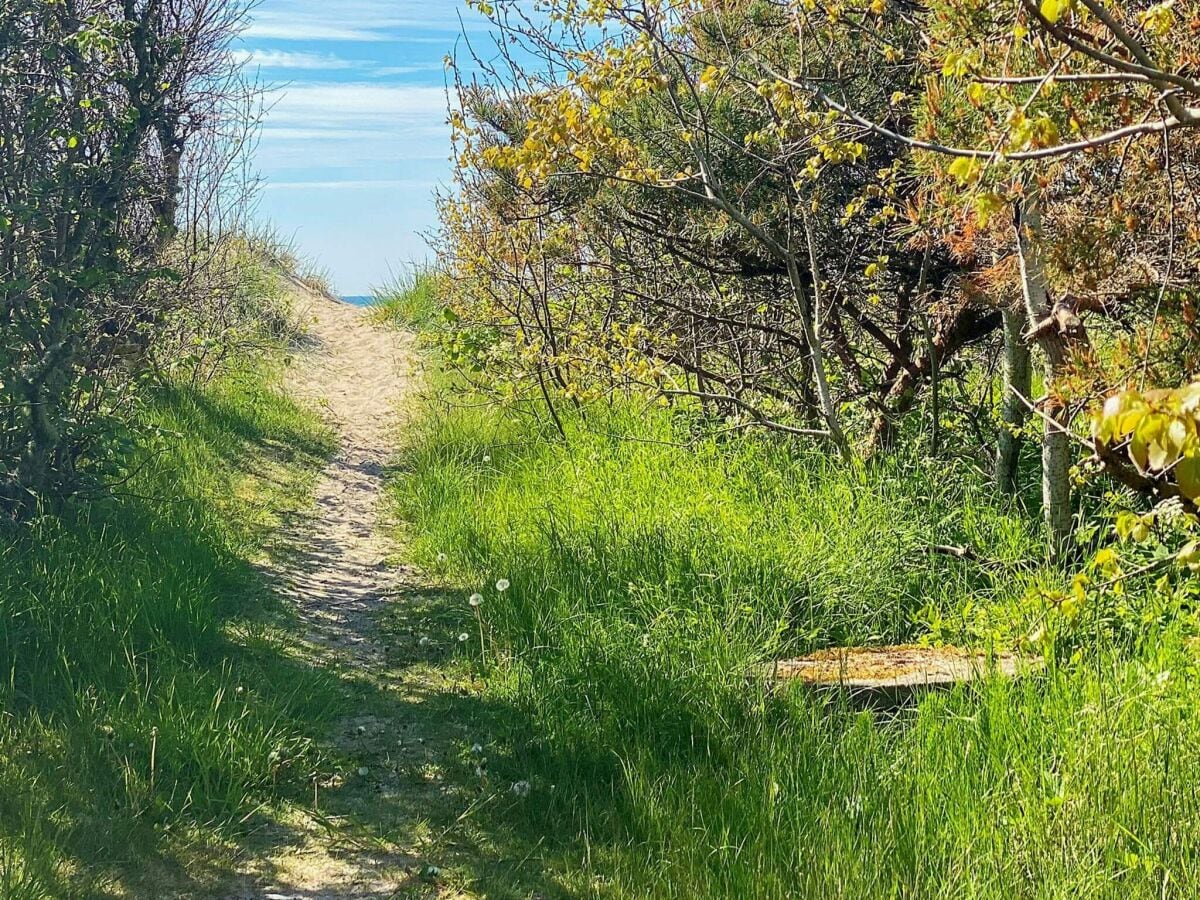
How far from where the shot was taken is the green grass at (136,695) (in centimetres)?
349

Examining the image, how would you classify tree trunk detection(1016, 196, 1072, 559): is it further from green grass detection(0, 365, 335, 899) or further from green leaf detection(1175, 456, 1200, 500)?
green grass detection(0, 365, 335, 899)

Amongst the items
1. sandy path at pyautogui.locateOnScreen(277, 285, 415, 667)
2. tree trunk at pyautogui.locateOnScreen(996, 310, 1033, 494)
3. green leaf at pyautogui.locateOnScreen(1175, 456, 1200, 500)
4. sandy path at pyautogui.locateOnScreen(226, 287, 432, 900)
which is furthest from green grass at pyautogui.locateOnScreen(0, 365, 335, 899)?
tree trunk at pyautogui.locateOnScreen(996, 310, 1033, 494)

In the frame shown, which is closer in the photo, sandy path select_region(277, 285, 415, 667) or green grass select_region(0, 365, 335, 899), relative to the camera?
green grass select_region(0, 365, 335, 899)

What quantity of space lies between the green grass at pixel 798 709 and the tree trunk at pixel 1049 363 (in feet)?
0.64

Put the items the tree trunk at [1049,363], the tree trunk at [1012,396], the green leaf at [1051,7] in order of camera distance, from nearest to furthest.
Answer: the green leaf at [1051,7]
the tree trunk at [1049,363]
the tree trunk at [1012,396]

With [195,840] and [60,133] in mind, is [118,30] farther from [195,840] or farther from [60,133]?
[195,840]

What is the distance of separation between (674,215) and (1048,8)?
5042 millimetres

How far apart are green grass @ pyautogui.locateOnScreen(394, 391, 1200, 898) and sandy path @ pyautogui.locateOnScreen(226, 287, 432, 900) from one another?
0.48 metres

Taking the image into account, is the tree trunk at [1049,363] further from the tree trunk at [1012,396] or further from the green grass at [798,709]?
the tree trunk at [1012,396]

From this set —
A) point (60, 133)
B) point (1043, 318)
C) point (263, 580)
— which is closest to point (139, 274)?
point (60, 133)

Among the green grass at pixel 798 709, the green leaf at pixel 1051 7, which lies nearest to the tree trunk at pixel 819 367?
the green grass at pixel 798 709

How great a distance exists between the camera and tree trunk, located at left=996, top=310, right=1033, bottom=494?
5.45 metres

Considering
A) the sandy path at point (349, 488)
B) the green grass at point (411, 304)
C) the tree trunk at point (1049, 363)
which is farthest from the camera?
the green grass at point (411, 304)

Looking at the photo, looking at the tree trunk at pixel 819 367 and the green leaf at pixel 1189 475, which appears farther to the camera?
the tree trunk at pixel 819 367
